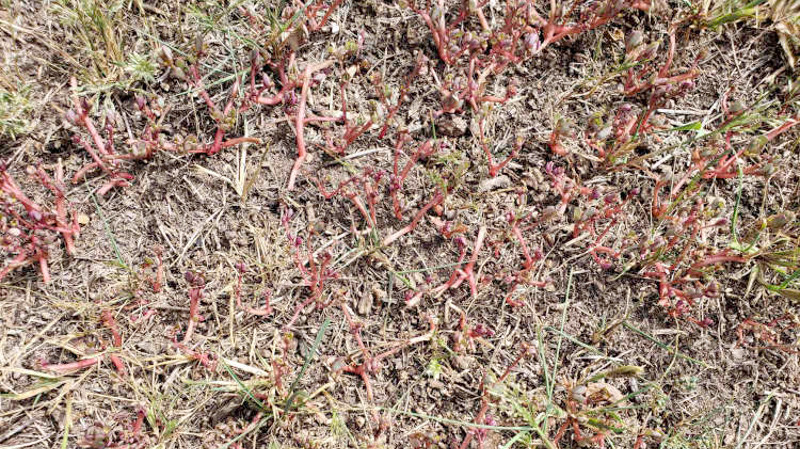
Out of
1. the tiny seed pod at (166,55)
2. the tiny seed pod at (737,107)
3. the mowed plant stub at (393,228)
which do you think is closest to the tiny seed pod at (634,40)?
the mowed plant stub at (393,228)

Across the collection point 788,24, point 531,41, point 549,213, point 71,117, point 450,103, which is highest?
point 788,24

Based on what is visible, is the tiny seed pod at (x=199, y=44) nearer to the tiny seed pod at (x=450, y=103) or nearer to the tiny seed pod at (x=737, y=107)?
the tiny seed pod at (x=450, y=103)

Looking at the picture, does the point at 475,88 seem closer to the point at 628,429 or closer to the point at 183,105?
the point at 183,105

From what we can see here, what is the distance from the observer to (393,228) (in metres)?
2.86

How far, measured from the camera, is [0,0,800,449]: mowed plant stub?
259cm

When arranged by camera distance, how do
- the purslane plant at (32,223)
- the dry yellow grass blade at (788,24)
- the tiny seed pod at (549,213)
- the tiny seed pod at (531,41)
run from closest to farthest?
the purslane plant at (32,223)
the tiny seed pod at (549,213)
the tiny seed pod at (531,41)
the dry yellow grass blade at (788,24)

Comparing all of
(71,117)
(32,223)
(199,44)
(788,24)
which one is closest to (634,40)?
(788,24)

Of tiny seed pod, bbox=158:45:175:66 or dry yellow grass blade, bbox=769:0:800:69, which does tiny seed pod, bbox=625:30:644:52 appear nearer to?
dry yellow grass blade, bbox=769:0:800:69

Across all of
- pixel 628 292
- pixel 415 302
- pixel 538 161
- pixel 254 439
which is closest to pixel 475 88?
pixel 538 161

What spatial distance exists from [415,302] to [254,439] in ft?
3.25

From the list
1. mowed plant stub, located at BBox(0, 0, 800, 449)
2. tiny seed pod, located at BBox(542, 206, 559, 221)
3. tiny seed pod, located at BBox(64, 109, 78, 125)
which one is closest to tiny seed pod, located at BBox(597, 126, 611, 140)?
mowed plant stub, located at BBox(0, 0, 800, 449)

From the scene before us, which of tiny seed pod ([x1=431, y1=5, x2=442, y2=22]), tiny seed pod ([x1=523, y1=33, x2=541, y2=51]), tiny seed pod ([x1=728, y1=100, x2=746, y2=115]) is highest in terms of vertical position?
tiny seed pod ([x1=431, y1=5, x2=442, y2=22])

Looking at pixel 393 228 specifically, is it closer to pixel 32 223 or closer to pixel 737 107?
pixel 32 223

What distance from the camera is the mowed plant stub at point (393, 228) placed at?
102 inches
